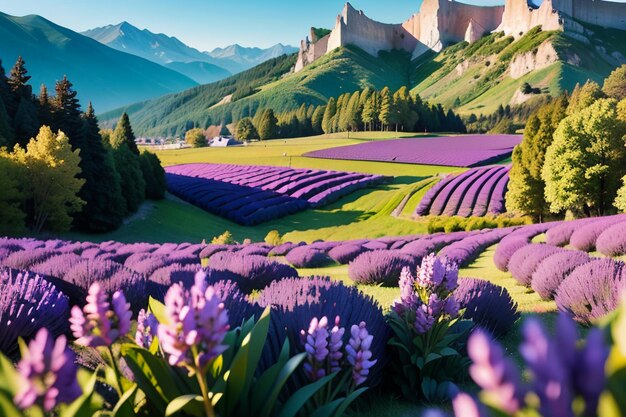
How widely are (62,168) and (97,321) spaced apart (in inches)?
1359

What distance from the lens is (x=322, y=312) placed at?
134 inches

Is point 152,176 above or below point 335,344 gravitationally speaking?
below

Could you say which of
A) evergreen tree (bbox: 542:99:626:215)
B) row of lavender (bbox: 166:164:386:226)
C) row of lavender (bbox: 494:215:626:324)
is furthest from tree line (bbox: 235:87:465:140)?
row of lavender (bbox: 494:215:626:324)

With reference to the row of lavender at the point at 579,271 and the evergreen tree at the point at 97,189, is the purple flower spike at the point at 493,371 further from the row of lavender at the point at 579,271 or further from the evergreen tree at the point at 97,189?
the evergreen tree at the point at 97,189

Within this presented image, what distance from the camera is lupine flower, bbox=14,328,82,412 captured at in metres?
1.09

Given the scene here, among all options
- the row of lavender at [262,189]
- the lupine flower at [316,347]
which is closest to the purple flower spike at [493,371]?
the lupine flower at [316,347]

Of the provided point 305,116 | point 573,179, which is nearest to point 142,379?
point 573,179

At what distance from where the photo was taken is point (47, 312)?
3826 millimetres

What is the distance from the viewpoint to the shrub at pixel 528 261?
7360mm

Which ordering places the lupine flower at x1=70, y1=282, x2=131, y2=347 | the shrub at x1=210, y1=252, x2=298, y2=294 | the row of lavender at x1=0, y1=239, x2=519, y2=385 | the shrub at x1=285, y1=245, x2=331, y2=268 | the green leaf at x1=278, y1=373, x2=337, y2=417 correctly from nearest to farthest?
the lupine flower at x1=70, y1=282, x2=131, y2=347 < the green leaf at x1=278, y1=373, x2=337, y2=417 < the row of lavender at x1=0, y1=239, x2=519, y2=385 < the shrub at x1=210, y1=252, x2=298, y2=294 < the shrub at x1=285, y1=245, x2=331, y2=268

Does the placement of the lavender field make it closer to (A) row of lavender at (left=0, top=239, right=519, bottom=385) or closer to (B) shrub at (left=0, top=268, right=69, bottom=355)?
(A) row of lavender at (left=0, top=239, right=519, bottom=385)

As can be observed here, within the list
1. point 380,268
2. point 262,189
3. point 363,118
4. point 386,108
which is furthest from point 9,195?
point 363,118

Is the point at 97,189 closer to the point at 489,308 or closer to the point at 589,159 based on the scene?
the point at 589,159

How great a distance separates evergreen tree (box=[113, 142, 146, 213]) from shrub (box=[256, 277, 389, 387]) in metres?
40.2
